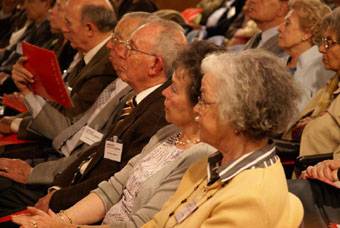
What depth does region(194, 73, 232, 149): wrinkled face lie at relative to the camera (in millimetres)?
2227

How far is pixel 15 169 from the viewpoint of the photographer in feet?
12.5

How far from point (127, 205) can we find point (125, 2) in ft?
10.3

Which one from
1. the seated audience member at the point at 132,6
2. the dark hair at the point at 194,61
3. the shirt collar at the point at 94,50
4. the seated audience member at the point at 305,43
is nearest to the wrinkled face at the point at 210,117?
the dark hair at the point at 194,61

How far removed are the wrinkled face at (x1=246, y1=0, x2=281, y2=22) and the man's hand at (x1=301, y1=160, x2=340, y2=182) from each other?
5.70 ft

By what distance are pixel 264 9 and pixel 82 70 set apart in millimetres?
1051

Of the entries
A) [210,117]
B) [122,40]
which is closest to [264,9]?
[122,40]

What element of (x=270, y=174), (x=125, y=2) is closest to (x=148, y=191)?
(x=270, y=174)

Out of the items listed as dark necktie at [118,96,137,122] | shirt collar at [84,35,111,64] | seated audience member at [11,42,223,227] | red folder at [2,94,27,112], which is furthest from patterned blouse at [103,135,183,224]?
red folder at [2,94,27,112]

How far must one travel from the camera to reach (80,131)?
3936 mm

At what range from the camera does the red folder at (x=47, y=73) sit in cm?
391

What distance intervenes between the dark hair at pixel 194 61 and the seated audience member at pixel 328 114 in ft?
2.56

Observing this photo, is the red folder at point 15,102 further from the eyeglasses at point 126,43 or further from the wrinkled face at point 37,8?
the wrinkled face at point 37,8

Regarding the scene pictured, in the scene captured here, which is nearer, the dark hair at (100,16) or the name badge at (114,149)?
the name badge at (114,149)

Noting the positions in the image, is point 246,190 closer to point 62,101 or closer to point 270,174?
point 270,174
